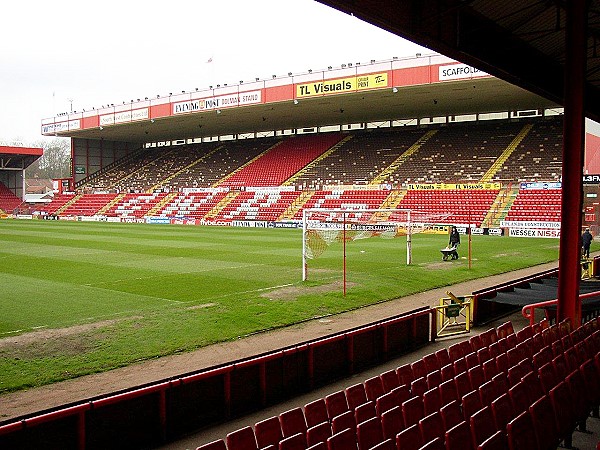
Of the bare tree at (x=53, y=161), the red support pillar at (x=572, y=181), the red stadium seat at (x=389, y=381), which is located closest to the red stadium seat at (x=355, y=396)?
the red stadium seat at (x=389, y=381)

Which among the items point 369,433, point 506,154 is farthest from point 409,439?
point 506,154

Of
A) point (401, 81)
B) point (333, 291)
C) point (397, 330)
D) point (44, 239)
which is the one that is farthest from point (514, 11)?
point (44, 239)

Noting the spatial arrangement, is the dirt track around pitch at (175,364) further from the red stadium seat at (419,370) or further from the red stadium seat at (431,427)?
the red stadium seat at (431,427)

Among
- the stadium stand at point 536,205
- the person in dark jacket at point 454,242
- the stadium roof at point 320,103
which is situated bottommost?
the person in dark jacket at point 454,242

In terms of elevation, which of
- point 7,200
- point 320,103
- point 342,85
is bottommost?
point 7,200

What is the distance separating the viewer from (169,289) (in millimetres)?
16781

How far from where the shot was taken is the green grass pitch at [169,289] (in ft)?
35.6

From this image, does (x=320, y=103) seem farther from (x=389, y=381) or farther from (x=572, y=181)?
(x=389, y=381)

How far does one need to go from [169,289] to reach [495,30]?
36.1 ft

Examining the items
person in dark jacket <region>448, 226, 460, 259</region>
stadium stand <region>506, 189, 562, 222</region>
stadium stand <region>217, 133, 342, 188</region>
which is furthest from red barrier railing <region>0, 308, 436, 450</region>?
stadium stand <region>217, 133, 342, 188</region>

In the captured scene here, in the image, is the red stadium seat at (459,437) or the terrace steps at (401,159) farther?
the terrace steps at (401,159)

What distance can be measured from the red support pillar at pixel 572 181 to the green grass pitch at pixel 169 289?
18.3ft

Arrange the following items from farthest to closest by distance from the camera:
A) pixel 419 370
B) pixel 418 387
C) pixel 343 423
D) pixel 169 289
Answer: pixel 169 289
pixel 419 370
pixel 418 387
pixel 343 423

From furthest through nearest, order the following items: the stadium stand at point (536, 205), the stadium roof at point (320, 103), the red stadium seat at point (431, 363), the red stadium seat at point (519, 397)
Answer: the stadium stand at point (536, 205) → the stadium roof at point (320, 103) → the red stadium seat at point (431, 363) → the red stadium seat at point (519, 397)
